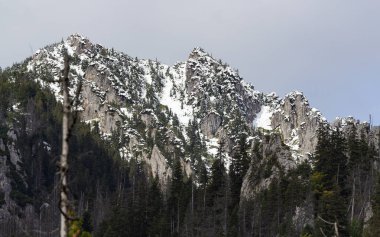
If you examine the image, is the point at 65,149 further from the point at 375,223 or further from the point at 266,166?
the point at 266,166

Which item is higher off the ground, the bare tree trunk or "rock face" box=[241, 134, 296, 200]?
"rock face" box=[241, 134, 296, 200]

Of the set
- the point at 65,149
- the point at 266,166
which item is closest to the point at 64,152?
the point at 65,149

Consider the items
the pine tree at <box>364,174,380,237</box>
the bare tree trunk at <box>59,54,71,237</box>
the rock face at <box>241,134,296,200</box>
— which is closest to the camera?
the bare tree trunk at <box>59,54,71,237</box>

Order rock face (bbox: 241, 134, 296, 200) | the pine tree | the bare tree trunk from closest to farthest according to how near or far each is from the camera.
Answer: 1. the bare tree trunk
2. the pine tree
3. rock face (bbox: 241, 134, 296, 200)

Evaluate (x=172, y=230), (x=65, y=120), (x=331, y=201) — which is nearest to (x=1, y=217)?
(x=172, y=230)

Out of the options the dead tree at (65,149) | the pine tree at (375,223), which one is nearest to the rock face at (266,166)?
the pine tree at (375,223)

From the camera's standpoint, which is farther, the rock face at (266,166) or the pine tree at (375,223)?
the rock face at (266,166)

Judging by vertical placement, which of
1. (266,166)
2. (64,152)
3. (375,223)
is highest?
(266,166)

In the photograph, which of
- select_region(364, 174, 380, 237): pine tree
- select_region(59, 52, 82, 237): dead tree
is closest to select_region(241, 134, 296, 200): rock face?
select_region(364, 174, 380, 237): pine tree

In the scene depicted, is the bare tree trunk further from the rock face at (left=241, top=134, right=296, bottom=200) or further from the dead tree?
the rock face at (left=241, top=134, right=296, bottom=200)

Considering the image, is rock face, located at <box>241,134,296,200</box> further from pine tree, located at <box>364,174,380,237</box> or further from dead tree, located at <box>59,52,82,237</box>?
dead tree, located at <box>59,52,82,237</box>

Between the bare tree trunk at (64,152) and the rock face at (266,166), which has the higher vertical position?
the rock face at (266,166)

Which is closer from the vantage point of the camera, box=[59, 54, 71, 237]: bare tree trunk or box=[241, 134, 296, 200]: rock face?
box=[59, 54, 71, 237]: bare tree trunk

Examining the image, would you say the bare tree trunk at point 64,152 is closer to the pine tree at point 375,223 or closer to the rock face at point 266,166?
the pine tree at point 375,223
